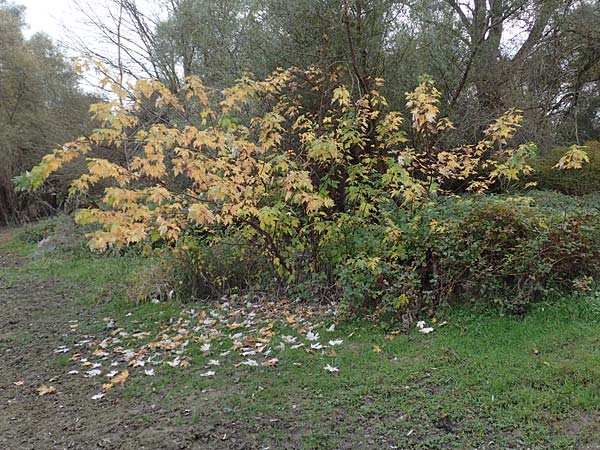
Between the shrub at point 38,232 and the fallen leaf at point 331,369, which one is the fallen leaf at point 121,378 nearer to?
the fallen leaf at point 331,369

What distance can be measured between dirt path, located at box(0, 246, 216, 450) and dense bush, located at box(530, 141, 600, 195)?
753cm

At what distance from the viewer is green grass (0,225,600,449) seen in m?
2.54

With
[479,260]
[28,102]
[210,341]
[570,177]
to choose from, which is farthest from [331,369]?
[28,102]

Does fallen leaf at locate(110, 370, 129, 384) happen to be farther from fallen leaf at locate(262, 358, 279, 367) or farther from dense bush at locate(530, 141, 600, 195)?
dense bush at locate(530, 141, 600, 195)

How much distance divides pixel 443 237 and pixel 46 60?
16333 millimetres

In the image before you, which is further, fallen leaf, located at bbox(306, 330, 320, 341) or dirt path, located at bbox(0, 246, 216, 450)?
fallen leaf, located at bbox(306, 330, 320, 341)

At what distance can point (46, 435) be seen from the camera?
2.89 meters

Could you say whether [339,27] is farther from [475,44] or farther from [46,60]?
[46,60]

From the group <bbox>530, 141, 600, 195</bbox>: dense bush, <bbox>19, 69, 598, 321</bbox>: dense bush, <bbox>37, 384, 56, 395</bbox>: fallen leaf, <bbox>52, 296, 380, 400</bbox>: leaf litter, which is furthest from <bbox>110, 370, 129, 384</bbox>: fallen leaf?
<bbox>530, 141, 600, 195</bbox>: dense bush

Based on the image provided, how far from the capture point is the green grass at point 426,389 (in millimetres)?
2535

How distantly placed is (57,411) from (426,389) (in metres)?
2.36

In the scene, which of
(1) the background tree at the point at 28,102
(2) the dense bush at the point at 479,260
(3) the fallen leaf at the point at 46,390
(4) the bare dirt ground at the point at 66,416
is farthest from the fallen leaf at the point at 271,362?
(1) the background tree at the point at 28,102

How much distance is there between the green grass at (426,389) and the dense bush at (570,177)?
209 inches

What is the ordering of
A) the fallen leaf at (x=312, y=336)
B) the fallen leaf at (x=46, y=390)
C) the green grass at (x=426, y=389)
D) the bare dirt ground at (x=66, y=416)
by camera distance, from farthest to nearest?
the fallen leaf at (x=312, y=336)
the fallen leaf at (x=46, y=390)
the bare dirt ground at (x=66, y=416)
the green grass at (x=426, y=389)
